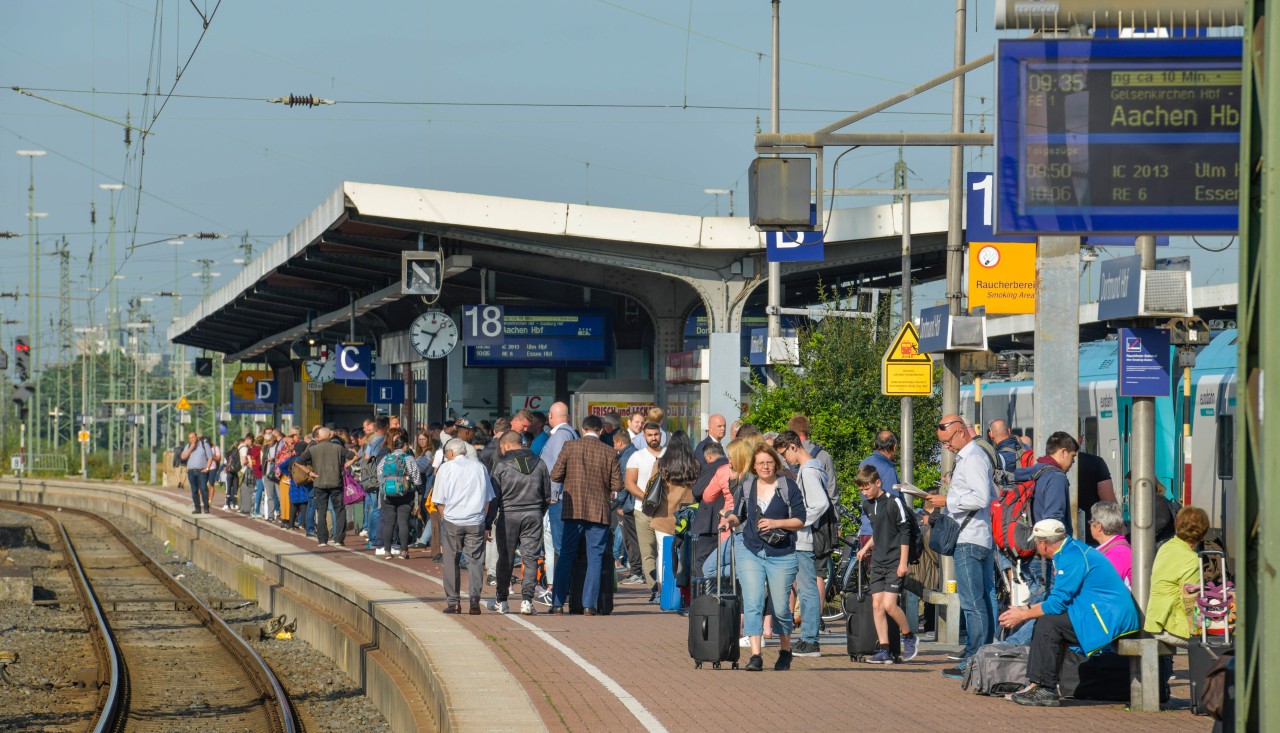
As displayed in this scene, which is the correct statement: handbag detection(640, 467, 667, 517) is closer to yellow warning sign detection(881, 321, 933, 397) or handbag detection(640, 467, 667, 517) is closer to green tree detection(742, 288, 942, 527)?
green tree detection(742, 288, 942, 527)

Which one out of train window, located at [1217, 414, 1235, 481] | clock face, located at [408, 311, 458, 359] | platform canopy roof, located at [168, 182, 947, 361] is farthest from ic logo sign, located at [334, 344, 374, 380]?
train window, located at [1217, 414, 1235, 481]

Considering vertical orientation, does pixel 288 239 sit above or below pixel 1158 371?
above

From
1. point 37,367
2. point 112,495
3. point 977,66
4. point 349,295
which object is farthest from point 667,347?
point 37,367

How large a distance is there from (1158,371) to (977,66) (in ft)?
9.66

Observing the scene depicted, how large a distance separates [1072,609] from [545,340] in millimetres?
20325

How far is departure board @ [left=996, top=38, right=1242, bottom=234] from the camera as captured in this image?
26.1 feet

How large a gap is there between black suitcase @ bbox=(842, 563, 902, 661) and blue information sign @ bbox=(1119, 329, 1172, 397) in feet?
9.61

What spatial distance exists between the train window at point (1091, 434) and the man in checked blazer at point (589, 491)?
39.9ft

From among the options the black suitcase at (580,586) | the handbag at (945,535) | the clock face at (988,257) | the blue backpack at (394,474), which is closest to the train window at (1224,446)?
the clock face at (988,257)

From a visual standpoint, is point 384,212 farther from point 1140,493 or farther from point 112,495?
point 112,495

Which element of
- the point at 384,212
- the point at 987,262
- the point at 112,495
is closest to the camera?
the point at 987,262

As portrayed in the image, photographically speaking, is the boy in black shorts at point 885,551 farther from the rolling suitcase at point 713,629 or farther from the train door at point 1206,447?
the train door at point 1206,447

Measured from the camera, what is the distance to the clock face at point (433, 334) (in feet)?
87.4

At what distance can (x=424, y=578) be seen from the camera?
19.3 meters
